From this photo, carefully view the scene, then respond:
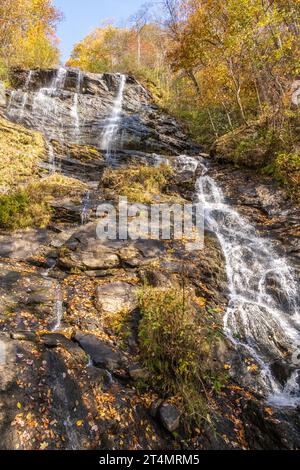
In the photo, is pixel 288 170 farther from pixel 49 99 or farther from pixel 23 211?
pixel 49 99

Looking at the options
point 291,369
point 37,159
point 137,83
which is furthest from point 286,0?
point 291,369

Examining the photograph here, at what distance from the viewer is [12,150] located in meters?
11.1

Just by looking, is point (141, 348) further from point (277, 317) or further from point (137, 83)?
point (137, 83)

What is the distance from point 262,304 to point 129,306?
2.85 m

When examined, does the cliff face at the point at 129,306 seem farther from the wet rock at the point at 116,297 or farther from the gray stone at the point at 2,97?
the gray stone at the point at 2,97

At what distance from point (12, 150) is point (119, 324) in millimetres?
8488

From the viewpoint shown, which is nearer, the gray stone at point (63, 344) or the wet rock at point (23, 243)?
the gray stone at point (63, 344)

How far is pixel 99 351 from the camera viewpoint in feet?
15.9

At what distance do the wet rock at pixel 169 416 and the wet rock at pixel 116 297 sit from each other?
2.02 m

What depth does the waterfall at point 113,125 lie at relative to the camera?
46.3 feet

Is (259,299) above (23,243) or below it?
below

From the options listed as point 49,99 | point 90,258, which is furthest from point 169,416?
point 49,99

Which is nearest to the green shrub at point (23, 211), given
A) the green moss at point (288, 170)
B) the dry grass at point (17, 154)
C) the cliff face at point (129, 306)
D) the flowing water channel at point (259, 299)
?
the cliff face at point (129, 306)
